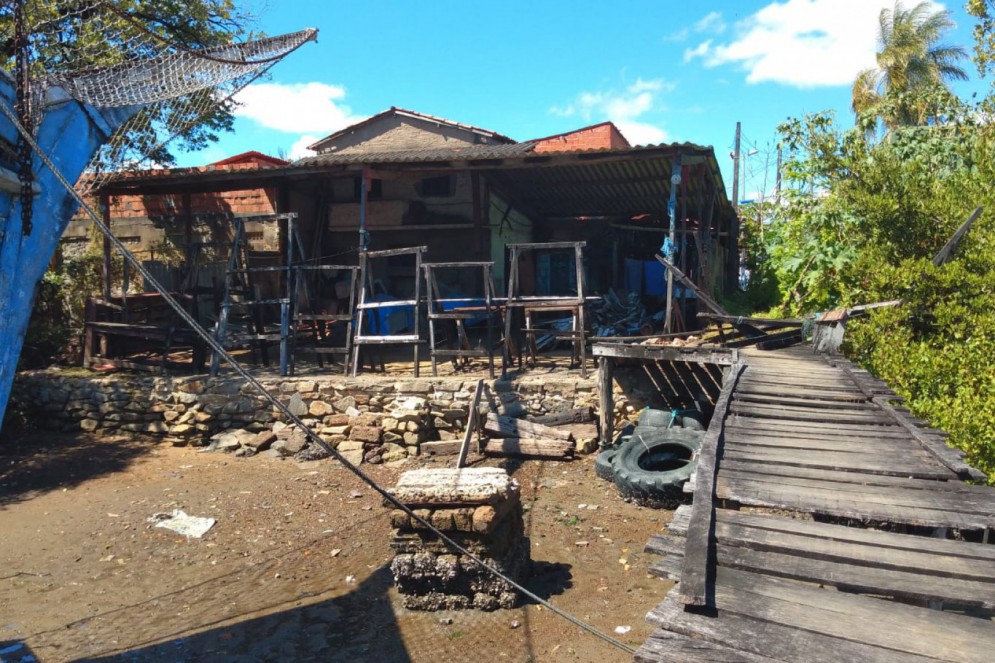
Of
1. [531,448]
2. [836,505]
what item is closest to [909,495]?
[836,505]

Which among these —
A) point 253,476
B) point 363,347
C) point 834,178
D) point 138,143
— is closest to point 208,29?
point 138,143

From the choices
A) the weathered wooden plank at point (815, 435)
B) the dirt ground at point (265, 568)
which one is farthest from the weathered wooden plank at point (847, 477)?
the dirt ground at point (265, 568)

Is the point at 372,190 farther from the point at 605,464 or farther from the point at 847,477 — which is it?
the point at 847,477

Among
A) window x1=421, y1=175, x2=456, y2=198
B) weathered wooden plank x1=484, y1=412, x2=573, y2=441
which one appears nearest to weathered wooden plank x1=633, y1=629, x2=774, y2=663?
weathered wooden plank x1=484, y1=412, x2=573, y2=441

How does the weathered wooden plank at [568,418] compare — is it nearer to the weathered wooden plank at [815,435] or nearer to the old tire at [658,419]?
the old tire at [658,419]

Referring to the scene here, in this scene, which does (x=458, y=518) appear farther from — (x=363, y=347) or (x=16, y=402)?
(x=16, y=402)

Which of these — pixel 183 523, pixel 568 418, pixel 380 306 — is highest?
pixel 380 306

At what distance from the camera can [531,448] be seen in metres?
8.97

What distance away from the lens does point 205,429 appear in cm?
1030

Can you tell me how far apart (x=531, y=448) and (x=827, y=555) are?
655cm

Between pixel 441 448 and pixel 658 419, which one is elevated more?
pixel 658 419

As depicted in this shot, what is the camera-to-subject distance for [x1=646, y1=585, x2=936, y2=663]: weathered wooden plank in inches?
76.0

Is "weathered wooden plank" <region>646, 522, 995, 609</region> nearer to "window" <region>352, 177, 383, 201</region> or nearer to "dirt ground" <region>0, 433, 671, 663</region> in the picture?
"dirt ground" <region>0, 433, 671, 663</region>

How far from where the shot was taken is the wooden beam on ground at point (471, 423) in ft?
27.7
